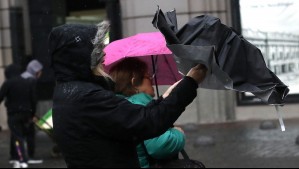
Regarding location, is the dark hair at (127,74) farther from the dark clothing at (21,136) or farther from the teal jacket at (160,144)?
the dark clothing at (21,136)

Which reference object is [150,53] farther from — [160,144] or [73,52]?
[73,52]

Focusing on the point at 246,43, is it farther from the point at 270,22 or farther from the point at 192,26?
the point at 270,22

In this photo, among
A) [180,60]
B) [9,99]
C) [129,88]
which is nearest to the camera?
[180,60]

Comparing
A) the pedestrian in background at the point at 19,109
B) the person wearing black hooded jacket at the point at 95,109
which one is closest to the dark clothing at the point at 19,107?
the pedestrian in background at the point at 19,109

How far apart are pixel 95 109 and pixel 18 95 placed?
22.3ft

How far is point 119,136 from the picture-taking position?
7.79ft

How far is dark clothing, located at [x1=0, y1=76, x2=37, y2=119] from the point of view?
8.93m

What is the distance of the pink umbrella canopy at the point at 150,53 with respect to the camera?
10.8ft

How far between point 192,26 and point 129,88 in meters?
0.80

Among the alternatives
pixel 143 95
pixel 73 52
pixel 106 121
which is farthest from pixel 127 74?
pixel 106 121

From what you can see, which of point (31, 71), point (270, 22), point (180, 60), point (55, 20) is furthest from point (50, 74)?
point (180, 60)

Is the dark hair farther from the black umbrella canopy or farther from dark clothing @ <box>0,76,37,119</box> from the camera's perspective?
dark clothing @ <box>0,76,37,119</box>

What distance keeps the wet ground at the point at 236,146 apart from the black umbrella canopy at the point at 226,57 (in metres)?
5.49

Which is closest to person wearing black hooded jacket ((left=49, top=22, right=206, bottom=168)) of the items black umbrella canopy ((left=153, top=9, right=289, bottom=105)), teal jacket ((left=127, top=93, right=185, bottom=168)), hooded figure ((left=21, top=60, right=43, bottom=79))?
black umbrella canopy ((left=153, top=9, right=289, bottom=105))
